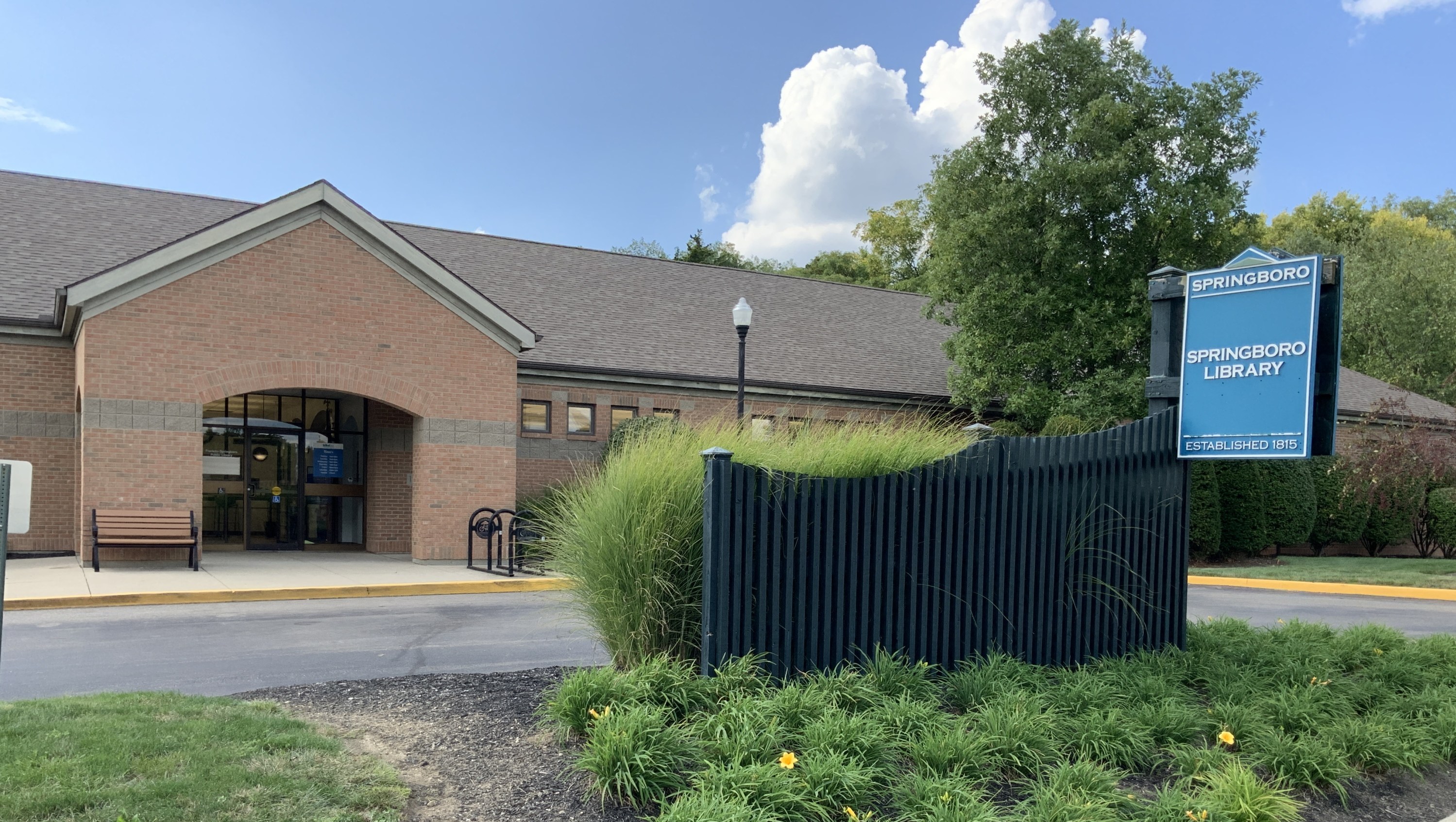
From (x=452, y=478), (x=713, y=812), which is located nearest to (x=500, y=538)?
(x=452, y=478)

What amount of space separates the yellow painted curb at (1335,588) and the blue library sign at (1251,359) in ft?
38.3

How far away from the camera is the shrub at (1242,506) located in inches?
876

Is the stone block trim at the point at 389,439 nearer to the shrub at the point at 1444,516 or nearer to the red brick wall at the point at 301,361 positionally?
the red brick wall at the point at 301,361

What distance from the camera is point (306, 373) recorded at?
53.9 ft

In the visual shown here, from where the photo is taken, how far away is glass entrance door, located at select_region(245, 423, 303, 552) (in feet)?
61.5

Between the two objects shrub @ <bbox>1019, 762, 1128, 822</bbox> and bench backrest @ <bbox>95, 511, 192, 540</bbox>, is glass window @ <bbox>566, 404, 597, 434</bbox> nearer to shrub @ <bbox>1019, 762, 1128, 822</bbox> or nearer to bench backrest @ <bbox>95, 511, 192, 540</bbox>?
bench backrest @ <bbox>95, 511, 192, 540</bbox>

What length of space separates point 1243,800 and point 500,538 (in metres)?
12.8

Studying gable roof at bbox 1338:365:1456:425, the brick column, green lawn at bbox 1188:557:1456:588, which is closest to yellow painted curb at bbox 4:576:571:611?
the brick column

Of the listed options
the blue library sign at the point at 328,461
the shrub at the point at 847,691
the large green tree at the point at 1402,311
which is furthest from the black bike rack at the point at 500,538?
the large green tree at the point at 1402,311

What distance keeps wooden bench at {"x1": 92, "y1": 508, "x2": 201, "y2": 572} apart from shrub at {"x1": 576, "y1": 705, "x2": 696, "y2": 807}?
493 inches

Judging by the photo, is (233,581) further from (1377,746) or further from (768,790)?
(1377,746)

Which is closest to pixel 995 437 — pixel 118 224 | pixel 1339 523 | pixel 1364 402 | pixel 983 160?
pixel 983 160

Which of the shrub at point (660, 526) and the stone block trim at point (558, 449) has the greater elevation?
the shrub at point (660, 526)

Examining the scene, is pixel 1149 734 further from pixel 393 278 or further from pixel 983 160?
pixel 983 160
